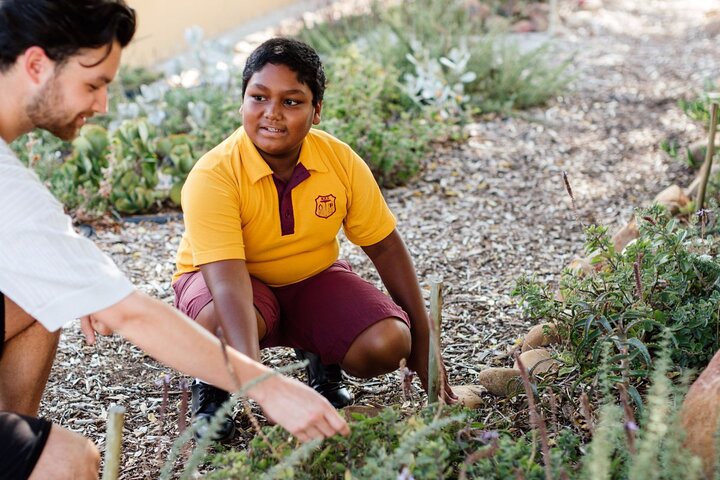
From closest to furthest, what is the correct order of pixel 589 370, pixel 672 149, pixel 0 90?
pixel 0 90, pixel 589 370, pixel 672 149

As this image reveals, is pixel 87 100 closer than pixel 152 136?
Yes

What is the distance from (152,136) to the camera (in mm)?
4309

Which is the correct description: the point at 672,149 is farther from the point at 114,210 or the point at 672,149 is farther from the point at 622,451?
the point at 622,451

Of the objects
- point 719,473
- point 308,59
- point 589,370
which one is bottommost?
point 589,370

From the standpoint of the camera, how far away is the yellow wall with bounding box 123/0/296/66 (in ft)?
24.0

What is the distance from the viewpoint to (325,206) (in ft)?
8.38

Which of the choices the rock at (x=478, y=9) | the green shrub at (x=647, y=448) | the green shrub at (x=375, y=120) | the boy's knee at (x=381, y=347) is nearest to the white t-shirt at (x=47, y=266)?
the green shrub at (x=647, y=448)

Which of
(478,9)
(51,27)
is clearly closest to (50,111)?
(51,27)

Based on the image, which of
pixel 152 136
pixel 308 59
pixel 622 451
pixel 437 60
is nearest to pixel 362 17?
pixel 437 60

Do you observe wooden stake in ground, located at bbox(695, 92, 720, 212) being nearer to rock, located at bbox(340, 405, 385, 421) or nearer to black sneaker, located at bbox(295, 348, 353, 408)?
black sneaker, located at bbox(295, 348, 353, 408)

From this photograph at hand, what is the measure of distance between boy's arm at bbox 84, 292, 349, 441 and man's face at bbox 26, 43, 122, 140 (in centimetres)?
39

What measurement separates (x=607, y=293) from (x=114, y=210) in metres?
2.44

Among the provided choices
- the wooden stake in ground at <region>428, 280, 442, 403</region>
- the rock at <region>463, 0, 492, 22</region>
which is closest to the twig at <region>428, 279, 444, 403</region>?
the wooden stake in ground at <region>428, 280, 442, 403</region>

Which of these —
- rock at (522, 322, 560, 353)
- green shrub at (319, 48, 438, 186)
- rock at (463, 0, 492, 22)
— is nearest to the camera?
rock at (522, 322, 560, 353)
